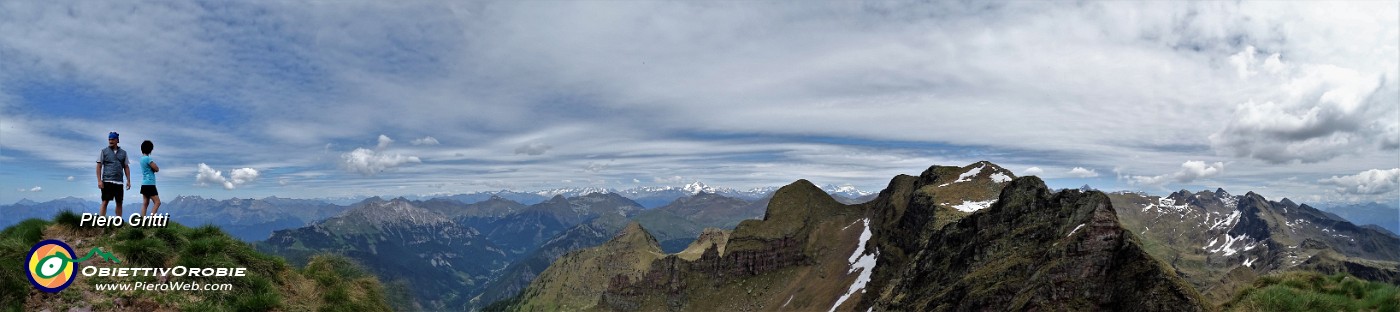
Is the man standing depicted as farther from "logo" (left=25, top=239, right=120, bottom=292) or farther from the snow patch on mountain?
the snow patch on mountain

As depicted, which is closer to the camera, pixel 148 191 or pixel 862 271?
pixel 148 191

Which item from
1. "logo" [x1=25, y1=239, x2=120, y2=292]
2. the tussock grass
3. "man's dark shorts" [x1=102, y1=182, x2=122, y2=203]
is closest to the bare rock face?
the tussock grass

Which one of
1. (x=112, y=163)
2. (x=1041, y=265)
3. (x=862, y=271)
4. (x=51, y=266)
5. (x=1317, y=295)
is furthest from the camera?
(x=862, y=271)

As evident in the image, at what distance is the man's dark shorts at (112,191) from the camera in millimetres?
21625

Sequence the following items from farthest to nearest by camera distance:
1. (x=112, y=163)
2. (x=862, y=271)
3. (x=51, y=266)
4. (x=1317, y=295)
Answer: (x=862, y=271) → (x=112, y=163) → (x=1317, y=295) → (x=51, y=266)

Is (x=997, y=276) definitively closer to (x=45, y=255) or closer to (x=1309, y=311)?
(x=1309, y=311)

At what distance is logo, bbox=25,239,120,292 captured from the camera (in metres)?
15.8

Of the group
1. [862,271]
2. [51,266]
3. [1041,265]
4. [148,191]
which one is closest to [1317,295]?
[51,266]

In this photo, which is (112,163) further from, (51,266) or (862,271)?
(862,271)

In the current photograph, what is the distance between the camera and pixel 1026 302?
6875 cm

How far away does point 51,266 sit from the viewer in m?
16.3

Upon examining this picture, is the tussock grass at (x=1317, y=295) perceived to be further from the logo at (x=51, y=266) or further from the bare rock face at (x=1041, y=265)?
the bare rock face at (x=1041, y=265)

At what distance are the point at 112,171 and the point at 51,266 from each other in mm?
7573

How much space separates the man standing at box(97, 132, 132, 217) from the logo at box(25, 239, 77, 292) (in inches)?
223
